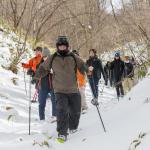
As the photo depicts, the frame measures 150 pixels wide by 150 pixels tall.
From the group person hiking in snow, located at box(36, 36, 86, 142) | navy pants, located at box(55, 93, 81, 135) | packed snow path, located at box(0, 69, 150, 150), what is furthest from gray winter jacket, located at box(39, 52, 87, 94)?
packed snow path, located at box(0, 69, 150, 150)

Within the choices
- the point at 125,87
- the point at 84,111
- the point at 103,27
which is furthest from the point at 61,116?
the point at 103,27

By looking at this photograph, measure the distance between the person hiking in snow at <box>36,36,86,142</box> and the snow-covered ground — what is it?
35cm

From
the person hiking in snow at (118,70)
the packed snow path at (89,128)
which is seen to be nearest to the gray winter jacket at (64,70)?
the packed snow path at (89,128)

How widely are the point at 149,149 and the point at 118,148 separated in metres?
1.05

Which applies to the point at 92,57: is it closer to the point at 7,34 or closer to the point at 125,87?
the point at 125,87

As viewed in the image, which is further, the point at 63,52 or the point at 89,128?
the point at 89,128

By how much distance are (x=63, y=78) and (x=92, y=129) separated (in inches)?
43.0

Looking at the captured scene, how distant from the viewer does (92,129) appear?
27.5ft

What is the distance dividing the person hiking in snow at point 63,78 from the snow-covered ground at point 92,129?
0.35m

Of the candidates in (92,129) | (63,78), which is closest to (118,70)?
(92,129)

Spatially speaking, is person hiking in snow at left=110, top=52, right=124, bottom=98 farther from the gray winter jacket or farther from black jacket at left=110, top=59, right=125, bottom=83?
the gray winter jacket

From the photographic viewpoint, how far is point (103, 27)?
34.2 m

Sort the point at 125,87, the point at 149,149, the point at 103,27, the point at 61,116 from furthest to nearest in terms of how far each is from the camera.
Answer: the point at 103,27 → the point at 125,87 → the point at 61,116 → the point at 149,149

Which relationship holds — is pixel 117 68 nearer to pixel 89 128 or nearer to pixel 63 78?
pixel 89 128
